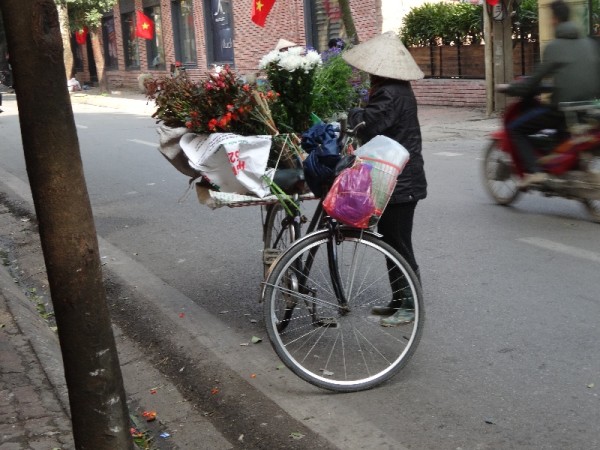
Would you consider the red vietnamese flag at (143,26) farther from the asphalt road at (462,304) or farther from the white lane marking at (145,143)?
the asphalt road at (462,304)

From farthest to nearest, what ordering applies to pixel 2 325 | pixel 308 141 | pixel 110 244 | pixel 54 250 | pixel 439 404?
pixel 110 244 < pixel 2 325 < pixel 308 141 < pixel 439 404 < pixel 54 250

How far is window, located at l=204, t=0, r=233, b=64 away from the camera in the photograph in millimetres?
30812

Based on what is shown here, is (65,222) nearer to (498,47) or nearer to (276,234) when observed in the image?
(276,234)

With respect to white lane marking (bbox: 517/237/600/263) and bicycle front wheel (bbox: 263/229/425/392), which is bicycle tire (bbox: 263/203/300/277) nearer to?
bicycle front wheel (bbox: 263/229/425/392)


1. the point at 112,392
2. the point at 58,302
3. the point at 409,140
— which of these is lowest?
the point at 112,392

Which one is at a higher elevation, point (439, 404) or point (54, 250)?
point (54, 250)

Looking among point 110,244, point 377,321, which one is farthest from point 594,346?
point 110,244

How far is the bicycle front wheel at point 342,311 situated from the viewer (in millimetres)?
4609

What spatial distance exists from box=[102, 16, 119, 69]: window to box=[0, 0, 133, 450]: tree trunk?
3879cm

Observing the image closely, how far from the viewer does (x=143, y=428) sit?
4574 millimetres

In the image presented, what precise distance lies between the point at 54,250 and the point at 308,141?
1.92 metres

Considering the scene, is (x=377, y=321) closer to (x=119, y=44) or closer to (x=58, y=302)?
(x=58, y=302)

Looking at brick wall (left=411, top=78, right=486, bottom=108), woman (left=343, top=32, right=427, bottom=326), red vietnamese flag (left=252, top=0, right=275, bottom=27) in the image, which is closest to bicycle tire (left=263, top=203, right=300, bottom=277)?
woman (left=343, top=32, right=427, bottom=326)

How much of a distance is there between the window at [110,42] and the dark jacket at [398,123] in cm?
3731
